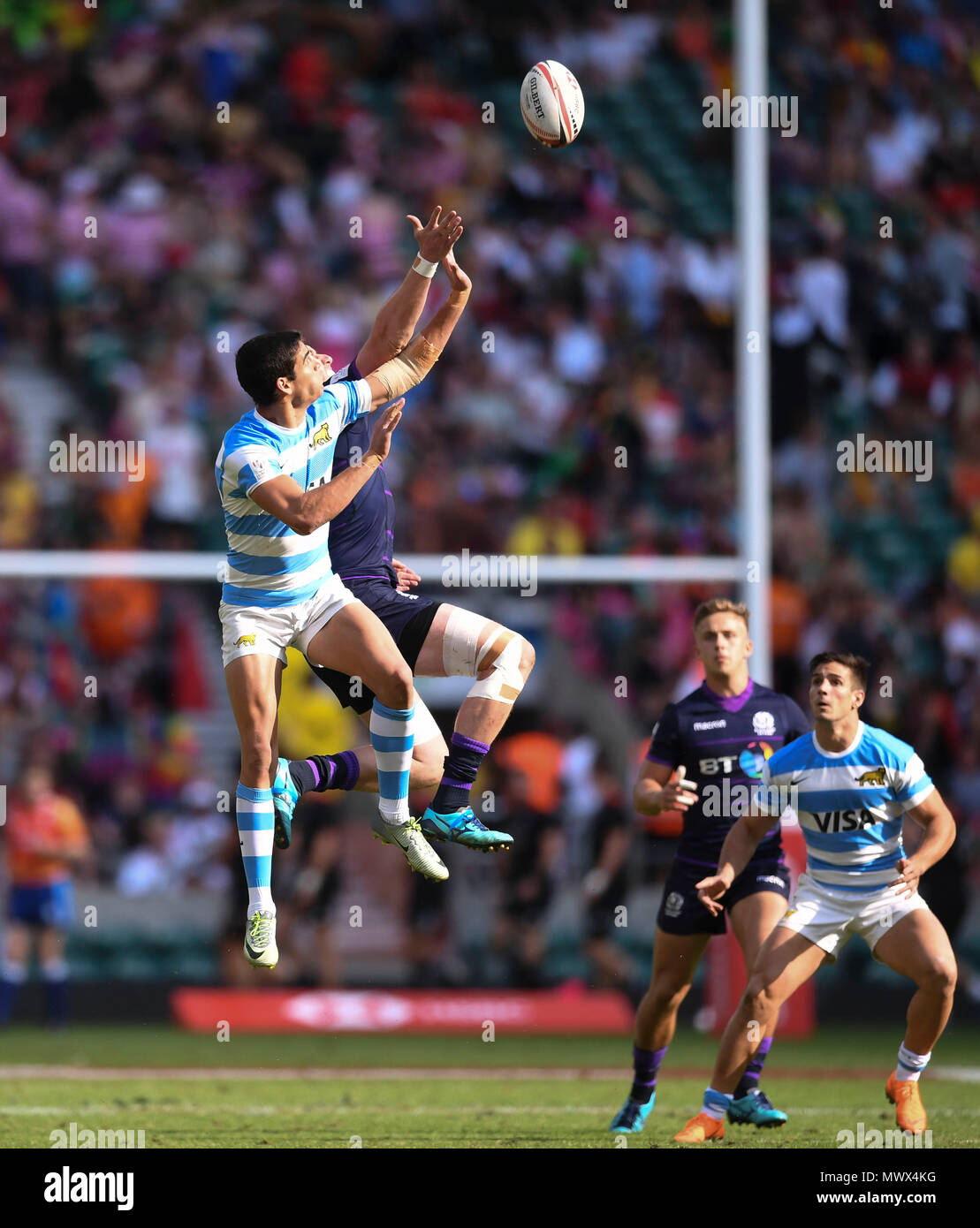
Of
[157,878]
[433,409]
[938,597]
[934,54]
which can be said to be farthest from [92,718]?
[934,54]

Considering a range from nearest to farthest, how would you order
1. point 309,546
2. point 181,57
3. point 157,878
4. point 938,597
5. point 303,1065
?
point 309,546 < point 303,1065 < point 157,878 < point 938,597 < point 181,57

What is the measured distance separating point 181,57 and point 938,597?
839 centimetres

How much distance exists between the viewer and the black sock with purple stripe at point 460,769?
7.75 m

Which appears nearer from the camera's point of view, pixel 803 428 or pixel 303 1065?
pixel 303 1065

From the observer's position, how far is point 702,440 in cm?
1622

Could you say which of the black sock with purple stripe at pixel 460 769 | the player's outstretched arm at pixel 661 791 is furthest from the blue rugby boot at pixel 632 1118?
the black sock with purple stripe at pixel 460 769

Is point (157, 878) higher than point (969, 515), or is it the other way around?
point (969, 515)

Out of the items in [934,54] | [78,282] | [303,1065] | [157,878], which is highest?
[934,54]

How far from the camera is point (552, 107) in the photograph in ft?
27.0

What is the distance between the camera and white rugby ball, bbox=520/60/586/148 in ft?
27.0

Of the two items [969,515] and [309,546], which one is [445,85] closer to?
[969,515]

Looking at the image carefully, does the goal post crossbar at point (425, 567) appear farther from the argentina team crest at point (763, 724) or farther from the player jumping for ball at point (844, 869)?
the player jumping for ball at point (844, 869)

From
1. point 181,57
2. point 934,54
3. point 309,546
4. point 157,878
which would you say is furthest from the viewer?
point 934,54

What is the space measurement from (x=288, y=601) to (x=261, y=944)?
133 cm
